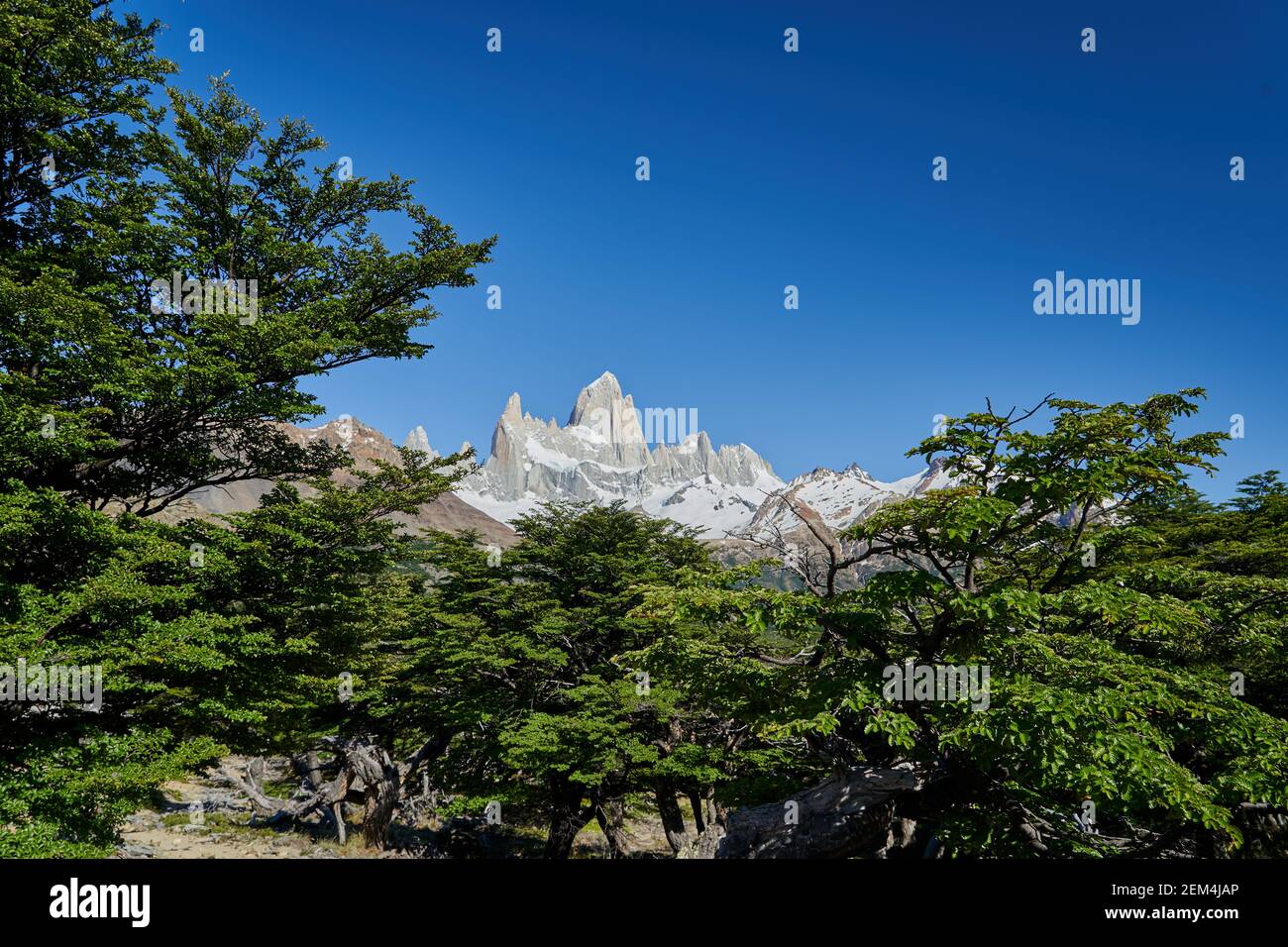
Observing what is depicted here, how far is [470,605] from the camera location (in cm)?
2189

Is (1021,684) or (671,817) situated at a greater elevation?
(1021,684)

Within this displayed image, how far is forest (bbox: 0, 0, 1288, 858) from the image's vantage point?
8.43m

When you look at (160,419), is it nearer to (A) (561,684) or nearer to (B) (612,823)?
(A) (561,684)

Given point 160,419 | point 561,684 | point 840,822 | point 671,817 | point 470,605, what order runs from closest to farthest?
1. point 840,822
2. point 160,419
3. point 561,684
4. point 671,817
5. point 470,605

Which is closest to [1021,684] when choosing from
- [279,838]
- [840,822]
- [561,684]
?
[840,822]

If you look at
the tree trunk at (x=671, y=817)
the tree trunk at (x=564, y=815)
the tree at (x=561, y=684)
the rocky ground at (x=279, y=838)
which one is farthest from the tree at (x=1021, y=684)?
the rocky ground at (x=279, y=838)

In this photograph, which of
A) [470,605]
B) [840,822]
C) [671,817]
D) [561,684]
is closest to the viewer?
[840,822]

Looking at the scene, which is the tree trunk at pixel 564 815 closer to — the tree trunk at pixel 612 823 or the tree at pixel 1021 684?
the tree trunk at pixel 612 823

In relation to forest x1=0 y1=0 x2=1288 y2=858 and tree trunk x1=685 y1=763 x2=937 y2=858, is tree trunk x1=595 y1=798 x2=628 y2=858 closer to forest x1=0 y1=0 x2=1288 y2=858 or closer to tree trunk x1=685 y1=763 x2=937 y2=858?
forest x1=0 y1=0 x2=1288 y2=858

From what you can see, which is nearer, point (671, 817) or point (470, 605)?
point (671, 817)

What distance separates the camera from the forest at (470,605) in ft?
27.7
